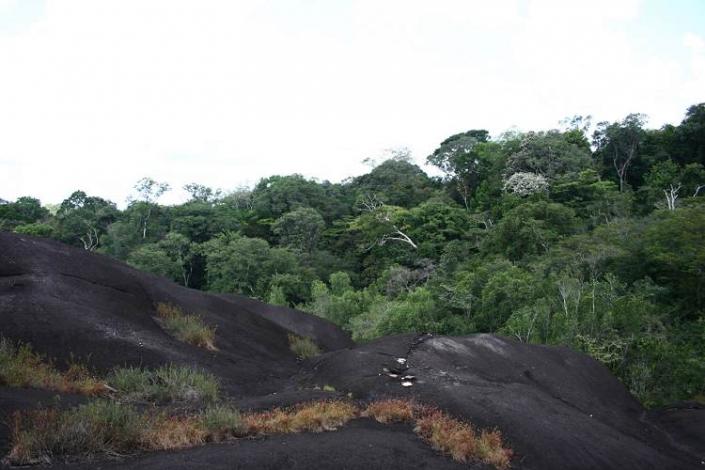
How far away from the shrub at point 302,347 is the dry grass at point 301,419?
798 centimetres

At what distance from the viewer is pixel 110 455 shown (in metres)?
6.44

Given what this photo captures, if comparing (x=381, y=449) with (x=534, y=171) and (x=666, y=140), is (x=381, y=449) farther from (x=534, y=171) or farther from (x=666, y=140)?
(x=666, y=140)

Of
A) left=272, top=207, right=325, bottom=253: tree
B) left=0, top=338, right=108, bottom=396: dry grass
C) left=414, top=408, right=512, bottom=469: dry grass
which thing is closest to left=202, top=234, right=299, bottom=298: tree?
left=272, top=207, right=325, bottom=253: tree

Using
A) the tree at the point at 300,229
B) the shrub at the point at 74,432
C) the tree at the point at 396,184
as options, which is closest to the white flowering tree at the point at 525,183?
the tree at the point at 396,184

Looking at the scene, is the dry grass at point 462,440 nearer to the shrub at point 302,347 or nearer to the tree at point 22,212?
the shrub at point 302,347

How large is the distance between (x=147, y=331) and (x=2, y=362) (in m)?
3.79

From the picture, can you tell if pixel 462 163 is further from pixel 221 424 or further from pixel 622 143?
pixel 221 424

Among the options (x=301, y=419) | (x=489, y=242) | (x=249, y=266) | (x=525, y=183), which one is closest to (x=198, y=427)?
(x=301, y=419)

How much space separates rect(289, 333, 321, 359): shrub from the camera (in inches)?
672

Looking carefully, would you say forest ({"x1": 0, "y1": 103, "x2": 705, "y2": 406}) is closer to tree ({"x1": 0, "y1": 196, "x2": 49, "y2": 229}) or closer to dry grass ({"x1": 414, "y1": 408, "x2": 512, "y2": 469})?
tree ({"x1": 0, "y1": 196, "x2": 49, "y2": 229})

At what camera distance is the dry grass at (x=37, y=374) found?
858 cm

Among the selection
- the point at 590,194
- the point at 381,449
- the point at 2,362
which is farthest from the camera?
the point at 590,194

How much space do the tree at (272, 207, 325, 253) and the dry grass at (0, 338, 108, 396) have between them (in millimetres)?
43073

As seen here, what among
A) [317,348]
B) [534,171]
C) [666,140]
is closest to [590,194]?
[534,171]
